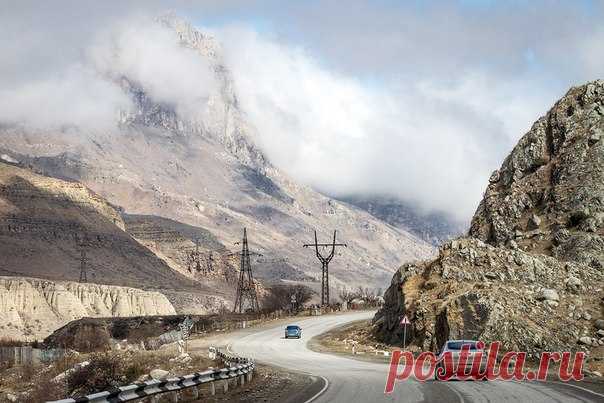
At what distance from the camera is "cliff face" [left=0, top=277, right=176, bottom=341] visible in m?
119

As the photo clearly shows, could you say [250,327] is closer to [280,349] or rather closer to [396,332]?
[280,349]

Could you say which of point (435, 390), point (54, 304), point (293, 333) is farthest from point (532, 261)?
point (54, 304)

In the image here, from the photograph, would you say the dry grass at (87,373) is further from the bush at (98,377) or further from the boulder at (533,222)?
the boulder at (533,222)

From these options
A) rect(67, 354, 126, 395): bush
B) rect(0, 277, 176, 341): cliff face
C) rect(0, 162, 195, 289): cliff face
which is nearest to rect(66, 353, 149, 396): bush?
rect(67, 354, 126, 395): bush

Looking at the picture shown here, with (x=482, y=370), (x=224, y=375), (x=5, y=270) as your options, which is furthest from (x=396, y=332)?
(x=5, y=270)

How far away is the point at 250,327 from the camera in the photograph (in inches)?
3420

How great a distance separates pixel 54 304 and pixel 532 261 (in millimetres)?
100876

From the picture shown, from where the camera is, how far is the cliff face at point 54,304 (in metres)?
119

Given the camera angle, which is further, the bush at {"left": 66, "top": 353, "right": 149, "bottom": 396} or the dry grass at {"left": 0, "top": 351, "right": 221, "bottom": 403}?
the dry grass at {"left": 0, "top": 351, "right": 221, "bottom": 403}

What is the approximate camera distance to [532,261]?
154ft

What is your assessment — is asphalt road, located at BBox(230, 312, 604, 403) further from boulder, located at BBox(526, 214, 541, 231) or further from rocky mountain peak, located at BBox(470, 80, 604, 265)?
boulder, located at BBox(526, 214, 541, 231)

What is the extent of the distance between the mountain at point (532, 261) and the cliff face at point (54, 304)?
2903 inches

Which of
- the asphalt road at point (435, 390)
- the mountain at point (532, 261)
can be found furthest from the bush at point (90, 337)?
the asphalt road at point (435, 390)

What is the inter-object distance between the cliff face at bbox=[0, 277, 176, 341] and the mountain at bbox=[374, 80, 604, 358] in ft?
242
